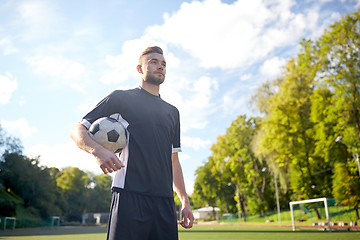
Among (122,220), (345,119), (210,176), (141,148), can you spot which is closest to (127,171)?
(141,148)

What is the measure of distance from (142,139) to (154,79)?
22.7 inches

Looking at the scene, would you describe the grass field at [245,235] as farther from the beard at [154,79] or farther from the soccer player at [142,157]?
the beard at [154,79]

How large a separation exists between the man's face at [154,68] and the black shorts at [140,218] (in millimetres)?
996

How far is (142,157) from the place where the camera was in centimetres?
231

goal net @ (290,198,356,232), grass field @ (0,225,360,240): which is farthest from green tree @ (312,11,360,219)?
grass field @ (0,225,360,240)

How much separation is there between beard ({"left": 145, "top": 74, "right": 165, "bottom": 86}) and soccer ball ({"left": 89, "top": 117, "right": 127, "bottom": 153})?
524mm

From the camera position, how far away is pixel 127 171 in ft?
7.40

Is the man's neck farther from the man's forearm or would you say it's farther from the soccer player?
the man's forearm

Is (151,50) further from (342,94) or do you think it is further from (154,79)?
(342,94)

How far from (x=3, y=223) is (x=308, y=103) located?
3830cm

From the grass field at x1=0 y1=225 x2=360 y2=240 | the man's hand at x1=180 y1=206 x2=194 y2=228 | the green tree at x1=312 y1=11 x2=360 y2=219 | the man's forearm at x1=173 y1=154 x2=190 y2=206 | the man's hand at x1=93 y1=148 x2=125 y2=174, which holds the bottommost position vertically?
the grass field at x1=0 y1=225 x2=360 y2=240

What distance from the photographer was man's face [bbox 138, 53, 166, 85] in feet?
8.52

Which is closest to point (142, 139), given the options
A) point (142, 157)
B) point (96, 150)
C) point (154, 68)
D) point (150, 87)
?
point (142, 157)

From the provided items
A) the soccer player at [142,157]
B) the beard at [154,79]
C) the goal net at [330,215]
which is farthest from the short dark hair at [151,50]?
the goal net at [330,215]
